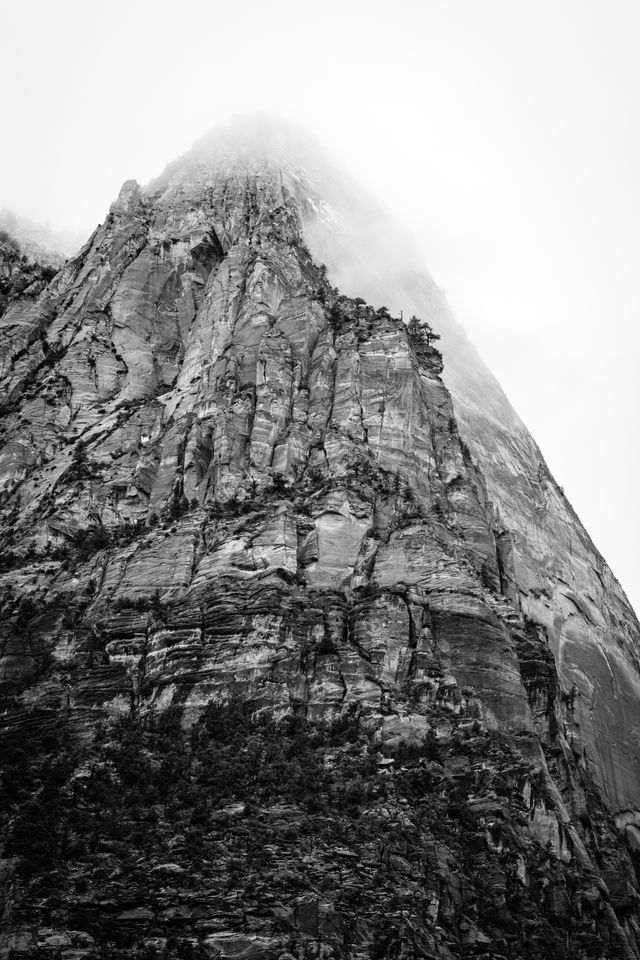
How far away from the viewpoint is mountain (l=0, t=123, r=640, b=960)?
52.7 m

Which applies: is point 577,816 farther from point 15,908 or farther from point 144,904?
point 15,908

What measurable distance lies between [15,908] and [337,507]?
3308 cm

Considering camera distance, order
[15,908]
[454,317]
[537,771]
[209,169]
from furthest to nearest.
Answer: [454,317]
[209,169]
[537,771]
[15,908]

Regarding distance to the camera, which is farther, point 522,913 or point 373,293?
point 373,293

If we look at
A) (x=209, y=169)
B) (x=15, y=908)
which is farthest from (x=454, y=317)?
(x=15, y=908)

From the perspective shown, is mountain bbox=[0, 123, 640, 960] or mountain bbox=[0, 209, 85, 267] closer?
mountain bbox=[0, 123, 640, 960]

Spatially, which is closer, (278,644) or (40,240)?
(278,644)

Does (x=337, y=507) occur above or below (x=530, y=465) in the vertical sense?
below

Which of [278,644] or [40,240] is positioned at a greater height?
[40,240]

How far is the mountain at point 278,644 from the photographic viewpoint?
2073 inches

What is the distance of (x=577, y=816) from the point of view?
217 feet

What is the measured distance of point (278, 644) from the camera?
65188 millimetres

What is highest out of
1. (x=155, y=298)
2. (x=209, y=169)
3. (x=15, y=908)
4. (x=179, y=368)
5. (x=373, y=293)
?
(x=209, y=169)

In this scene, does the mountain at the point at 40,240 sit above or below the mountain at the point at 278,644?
above
